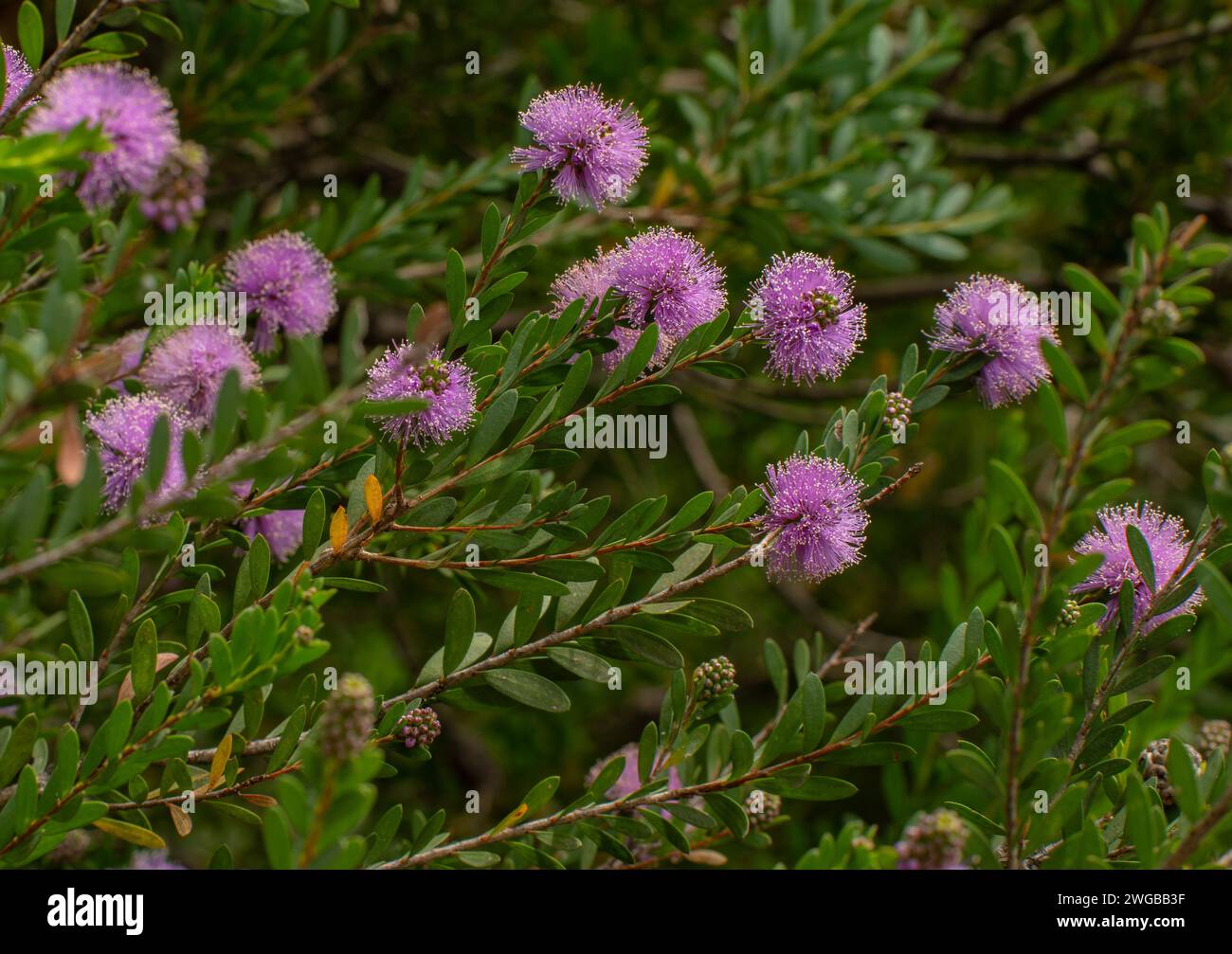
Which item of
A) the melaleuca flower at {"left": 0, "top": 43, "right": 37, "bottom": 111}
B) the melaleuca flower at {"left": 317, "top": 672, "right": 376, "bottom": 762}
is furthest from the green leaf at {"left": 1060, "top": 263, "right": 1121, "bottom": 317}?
the melaleuca flower at {"left": 0, "top": 43, "right": 37, "bottom": 111}

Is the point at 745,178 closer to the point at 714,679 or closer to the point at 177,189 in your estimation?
the point at 177,189

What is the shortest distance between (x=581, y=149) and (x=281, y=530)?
33.9 inches

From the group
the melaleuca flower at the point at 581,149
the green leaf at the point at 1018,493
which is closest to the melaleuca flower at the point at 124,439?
the melaleuca flower at the point at 581,149

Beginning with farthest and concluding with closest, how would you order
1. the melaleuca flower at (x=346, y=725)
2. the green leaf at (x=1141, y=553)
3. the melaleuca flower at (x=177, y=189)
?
the melaleuca flower at (x=177, y=189) < the green leaf at (x=1141, y=553) < the melaleuca flower at (x=346, y=725)

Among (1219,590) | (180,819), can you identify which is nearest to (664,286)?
(1219,590)

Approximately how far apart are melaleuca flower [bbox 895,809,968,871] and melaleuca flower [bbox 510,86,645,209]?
3.58ft

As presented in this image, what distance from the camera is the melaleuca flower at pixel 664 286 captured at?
1.77 metres

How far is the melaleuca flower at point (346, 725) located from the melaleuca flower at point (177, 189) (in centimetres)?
146

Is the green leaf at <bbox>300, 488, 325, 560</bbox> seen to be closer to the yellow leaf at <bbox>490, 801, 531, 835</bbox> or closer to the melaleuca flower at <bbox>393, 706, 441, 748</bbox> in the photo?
the melaleuca flower at <bbox>393, 706, 441, 748</bbox>

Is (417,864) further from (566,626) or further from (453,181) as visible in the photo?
(453,181)

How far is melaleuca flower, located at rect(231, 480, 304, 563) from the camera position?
6.48 ft

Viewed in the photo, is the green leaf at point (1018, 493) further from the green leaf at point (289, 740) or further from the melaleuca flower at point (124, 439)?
the melaleuca flower at point (124, 439)
